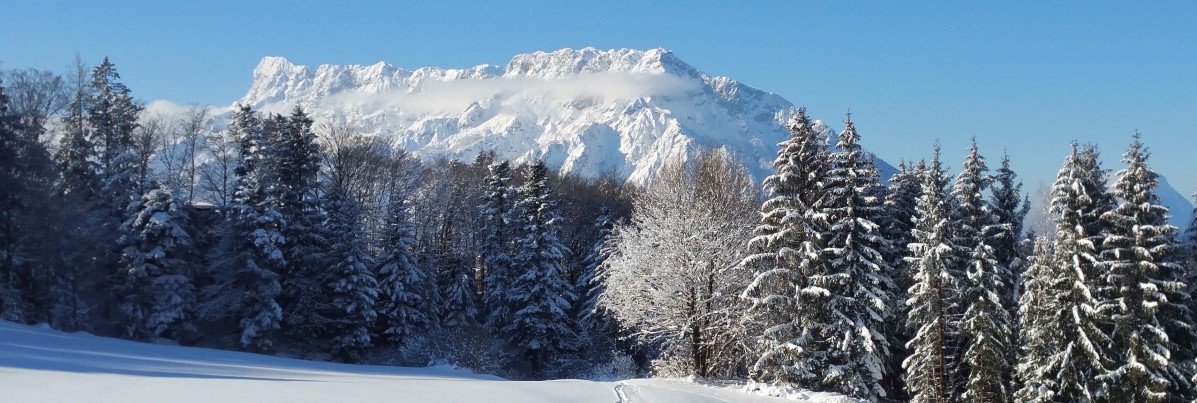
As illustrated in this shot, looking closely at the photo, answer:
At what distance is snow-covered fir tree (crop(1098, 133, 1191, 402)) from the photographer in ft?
79.6

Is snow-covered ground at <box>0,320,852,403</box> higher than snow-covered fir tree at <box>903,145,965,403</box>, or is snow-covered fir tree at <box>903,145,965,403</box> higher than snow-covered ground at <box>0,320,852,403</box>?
snow-covered fir tree at <box>903,145,965,403</box>

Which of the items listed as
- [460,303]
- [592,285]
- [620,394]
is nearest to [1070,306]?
[620,394]

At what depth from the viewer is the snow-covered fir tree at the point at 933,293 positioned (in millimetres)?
25781

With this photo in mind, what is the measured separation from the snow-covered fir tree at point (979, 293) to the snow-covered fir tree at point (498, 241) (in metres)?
23.7

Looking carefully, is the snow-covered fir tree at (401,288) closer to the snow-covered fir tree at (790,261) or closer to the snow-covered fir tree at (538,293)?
the snow-covered fir tree at (538,293)

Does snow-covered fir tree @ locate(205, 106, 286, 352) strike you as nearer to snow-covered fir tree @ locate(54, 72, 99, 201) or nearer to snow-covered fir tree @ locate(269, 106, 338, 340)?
snow-covered fir tree @ locate(269, 106, 338, 340)

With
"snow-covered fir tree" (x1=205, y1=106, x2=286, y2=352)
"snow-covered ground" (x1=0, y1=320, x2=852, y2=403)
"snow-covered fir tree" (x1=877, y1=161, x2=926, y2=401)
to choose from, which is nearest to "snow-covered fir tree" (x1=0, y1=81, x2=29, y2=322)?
"snow-covered fir tree" (x1=205, y1=106, x2=286, y2=352)

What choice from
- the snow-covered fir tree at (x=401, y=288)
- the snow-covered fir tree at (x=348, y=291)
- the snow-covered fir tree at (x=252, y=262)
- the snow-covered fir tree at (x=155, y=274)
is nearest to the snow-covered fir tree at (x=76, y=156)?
the snow-covered fir tree at (x=155, y=274)

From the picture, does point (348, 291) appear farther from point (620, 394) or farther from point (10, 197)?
point (620, 394)

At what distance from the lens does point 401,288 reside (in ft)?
125

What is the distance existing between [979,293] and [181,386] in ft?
78.9

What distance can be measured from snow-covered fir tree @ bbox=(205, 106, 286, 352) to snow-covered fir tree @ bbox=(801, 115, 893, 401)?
76.4 feet

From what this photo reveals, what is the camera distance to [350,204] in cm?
3959

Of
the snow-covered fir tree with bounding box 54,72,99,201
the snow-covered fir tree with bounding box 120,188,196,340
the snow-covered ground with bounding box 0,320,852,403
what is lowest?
the snow-covered ground with bounding box 0,320,852,403
